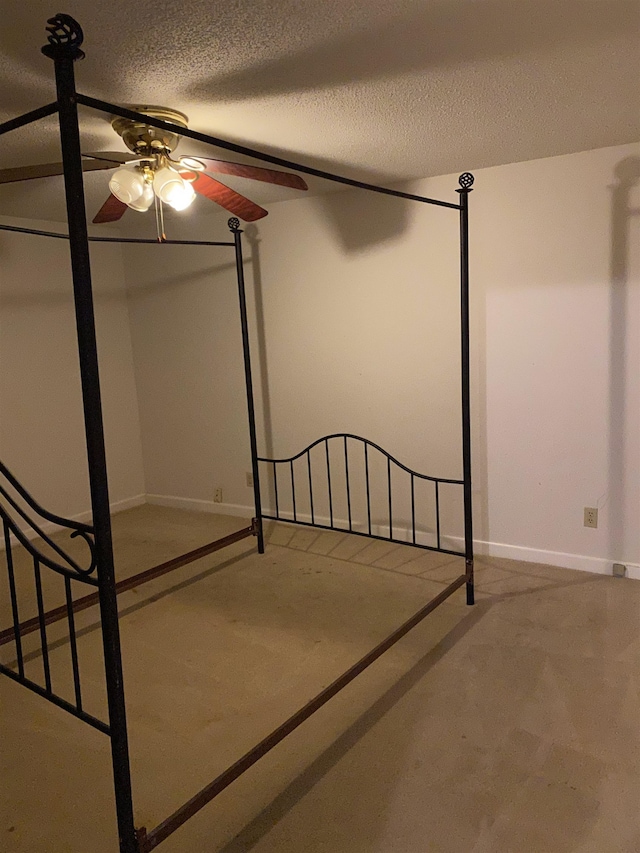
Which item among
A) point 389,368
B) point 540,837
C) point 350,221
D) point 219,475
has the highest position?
point 350,221

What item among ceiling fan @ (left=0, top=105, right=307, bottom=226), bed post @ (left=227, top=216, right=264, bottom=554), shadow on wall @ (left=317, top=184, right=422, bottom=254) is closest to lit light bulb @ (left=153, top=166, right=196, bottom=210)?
ceiling fan @ (left=0, top=105, right=307, bottom=226)

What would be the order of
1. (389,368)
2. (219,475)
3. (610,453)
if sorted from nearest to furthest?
(610,453), (389,368), (219,475)

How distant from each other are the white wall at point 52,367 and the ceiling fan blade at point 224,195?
83.0 inches

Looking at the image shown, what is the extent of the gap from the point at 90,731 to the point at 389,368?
7.86ft

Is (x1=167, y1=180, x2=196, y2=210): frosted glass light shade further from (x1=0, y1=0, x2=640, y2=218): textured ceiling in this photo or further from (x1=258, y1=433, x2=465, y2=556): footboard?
(x1=258, y1=433, x2=465, y2=556): footboard

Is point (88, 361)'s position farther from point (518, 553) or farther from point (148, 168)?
point (518, 553)

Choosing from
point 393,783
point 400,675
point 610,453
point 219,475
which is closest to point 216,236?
point 219,475

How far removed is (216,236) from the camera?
4.32 meters

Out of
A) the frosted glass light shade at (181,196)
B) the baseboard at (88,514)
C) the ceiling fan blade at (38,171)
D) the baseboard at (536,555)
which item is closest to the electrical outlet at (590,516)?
the baseboard at (536,555)

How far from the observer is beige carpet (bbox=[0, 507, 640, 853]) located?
172cm

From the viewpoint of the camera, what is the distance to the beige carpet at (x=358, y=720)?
1.72 metres

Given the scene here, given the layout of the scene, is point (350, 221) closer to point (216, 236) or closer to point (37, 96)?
point (216, 236)

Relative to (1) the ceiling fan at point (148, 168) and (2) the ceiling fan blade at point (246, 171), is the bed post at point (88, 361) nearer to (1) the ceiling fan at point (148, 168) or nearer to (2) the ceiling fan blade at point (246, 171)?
(1) the ceiling fan at point (148, 168)

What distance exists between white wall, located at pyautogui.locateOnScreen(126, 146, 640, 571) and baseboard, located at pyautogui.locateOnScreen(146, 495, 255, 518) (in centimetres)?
9
